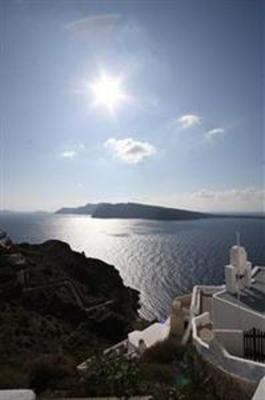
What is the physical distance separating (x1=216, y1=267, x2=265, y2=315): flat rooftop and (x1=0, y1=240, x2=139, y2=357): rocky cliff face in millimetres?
5253

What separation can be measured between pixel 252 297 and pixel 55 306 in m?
14.6

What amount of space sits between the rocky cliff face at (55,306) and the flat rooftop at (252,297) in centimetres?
525

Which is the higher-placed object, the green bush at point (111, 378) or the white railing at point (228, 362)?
the green bush at point (111, 378)

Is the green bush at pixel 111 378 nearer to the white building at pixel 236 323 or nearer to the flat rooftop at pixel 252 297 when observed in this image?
the white building at pixel 236 323

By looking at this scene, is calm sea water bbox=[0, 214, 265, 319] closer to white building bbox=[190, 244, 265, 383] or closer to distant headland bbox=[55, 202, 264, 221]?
white building bbox=[190, 244, 265, 383]

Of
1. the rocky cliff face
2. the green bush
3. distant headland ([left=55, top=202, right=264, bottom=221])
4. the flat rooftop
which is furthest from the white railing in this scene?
distant headland ([left=55, top=202, right=264, bottom=221])

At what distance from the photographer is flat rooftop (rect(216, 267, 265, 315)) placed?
7734 millimetres

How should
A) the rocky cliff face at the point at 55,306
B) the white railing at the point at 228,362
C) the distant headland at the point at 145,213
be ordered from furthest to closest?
1. the distant headland at the point at 145,213
2. the rocky cliff face at the point at 55,306
3. the white railing at the point at 228,362

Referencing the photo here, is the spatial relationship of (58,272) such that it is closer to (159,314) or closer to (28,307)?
(28,307)

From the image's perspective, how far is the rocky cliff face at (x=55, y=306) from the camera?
15406 millimetres

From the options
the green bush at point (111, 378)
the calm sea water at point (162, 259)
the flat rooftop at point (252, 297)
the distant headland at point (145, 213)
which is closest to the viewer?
the green bush at point (111, 378)

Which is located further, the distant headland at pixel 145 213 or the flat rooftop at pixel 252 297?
the distant headland at pixel 145 213

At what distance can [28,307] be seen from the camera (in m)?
19.6

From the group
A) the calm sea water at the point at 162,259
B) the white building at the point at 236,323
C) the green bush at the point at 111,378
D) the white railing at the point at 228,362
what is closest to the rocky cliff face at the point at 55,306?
the white building at the point at 236,323
